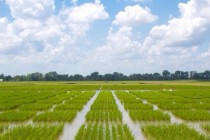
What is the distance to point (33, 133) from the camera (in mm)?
8398

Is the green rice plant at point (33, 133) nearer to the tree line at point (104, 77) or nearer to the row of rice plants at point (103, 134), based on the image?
the row of rice plants at point (103, 134)

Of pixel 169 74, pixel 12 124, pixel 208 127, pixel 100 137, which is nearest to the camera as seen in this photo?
pixel 100 137

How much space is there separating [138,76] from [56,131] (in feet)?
422

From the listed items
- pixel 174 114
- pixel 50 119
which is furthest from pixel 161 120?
pixel 50 119

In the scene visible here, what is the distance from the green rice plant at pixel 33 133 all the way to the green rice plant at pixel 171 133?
8.32 ft

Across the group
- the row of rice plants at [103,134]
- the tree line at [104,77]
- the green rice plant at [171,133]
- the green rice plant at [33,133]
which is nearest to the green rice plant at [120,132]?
the row of rice plants at [103,134]

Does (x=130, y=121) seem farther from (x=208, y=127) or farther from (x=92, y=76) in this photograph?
(x=92, y=76)

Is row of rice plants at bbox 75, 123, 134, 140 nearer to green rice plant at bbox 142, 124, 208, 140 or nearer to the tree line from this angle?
green rice plant at bbox 142, 124, 208, 140

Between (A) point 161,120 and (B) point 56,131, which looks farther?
(A) point 161,120

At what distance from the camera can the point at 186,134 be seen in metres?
8.41

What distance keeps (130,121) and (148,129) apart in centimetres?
236

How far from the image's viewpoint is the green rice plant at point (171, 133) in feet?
26.0

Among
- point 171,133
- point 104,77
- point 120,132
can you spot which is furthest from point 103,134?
point 104,77

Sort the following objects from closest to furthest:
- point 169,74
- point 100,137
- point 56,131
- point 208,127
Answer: point 100,137 → point 56,131 → point 208,127 → point 169,74
